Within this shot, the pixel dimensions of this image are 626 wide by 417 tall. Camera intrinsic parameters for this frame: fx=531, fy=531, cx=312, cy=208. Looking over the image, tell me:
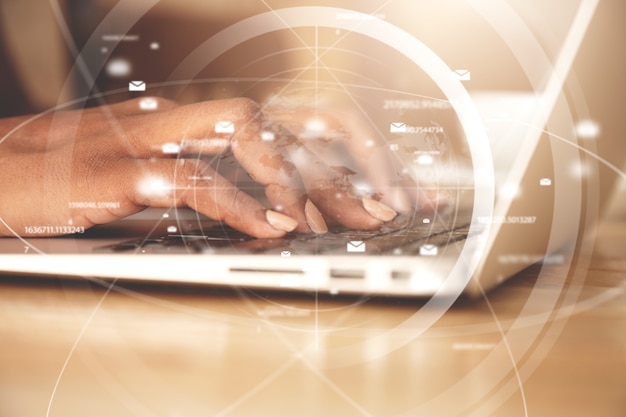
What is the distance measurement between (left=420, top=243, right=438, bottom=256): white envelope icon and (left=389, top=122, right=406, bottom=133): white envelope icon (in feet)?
0.37

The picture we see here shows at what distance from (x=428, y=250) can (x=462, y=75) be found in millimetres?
172

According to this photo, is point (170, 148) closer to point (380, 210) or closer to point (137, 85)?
point (137, 85)

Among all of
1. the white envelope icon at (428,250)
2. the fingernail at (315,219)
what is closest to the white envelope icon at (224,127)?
the fingernail at (315,219)

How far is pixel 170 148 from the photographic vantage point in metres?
0.56

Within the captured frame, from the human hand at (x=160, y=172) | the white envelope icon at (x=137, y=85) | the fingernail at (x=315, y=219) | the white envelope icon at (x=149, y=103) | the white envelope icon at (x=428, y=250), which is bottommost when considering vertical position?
the white envelope icon at (x=428, y=250)

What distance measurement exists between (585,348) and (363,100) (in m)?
0.32

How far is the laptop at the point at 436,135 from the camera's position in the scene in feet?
1.66

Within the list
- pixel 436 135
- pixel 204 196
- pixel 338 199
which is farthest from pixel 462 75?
pixel 204 196

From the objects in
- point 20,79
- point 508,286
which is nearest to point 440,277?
point 508,286

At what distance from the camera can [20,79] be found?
622 millimetres

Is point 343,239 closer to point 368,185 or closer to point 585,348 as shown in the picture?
point 368,185

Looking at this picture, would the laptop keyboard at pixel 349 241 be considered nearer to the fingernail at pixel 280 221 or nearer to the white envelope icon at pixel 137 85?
the fingernail at pixel 280 221

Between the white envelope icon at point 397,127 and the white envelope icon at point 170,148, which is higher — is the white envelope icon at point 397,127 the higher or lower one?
the lower one

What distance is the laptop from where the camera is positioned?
1.66 ft
